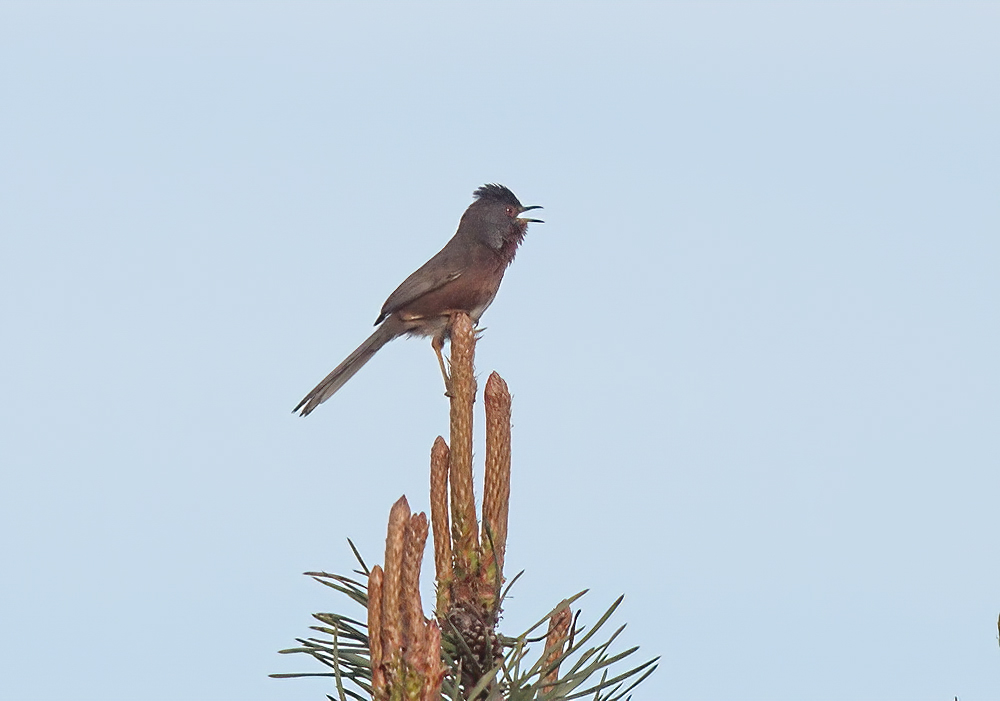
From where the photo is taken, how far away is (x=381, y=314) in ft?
27.8

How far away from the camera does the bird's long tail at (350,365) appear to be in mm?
7758

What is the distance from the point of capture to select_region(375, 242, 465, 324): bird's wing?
25.7ft

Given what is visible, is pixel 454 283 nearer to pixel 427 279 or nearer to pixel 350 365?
pixel 427 279

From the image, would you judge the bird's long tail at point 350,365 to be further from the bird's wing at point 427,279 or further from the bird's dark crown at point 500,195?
the bird's dark crown at point 500,195

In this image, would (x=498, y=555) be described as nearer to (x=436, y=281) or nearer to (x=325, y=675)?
(x=325, y=675)

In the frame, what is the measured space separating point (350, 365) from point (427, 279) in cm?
84

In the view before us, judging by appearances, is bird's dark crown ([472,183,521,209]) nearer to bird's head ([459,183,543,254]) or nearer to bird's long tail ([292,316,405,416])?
bird's head ([459,183,543,254])

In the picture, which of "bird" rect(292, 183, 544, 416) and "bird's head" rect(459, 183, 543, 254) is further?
"bird's head" rect(459, 183, 543, 254)

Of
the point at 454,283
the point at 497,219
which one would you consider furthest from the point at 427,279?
the point at 497,219

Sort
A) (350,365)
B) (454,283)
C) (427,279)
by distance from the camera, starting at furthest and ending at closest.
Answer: (350,365) < (427,279) < (454,283)

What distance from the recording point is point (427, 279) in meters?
7.98

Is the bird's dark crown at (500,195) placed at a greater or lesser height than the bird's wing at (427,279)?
greater

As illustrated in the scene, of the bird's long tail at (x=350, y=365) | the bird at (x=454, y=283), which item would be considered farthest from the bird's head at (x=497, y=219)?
the bird's long tail at (x=350, y=365)

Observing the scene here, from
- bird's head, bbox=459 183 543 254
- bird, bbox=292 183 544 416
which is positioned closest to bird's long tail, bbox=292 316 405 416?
bird, bbox=292 183 544 416
